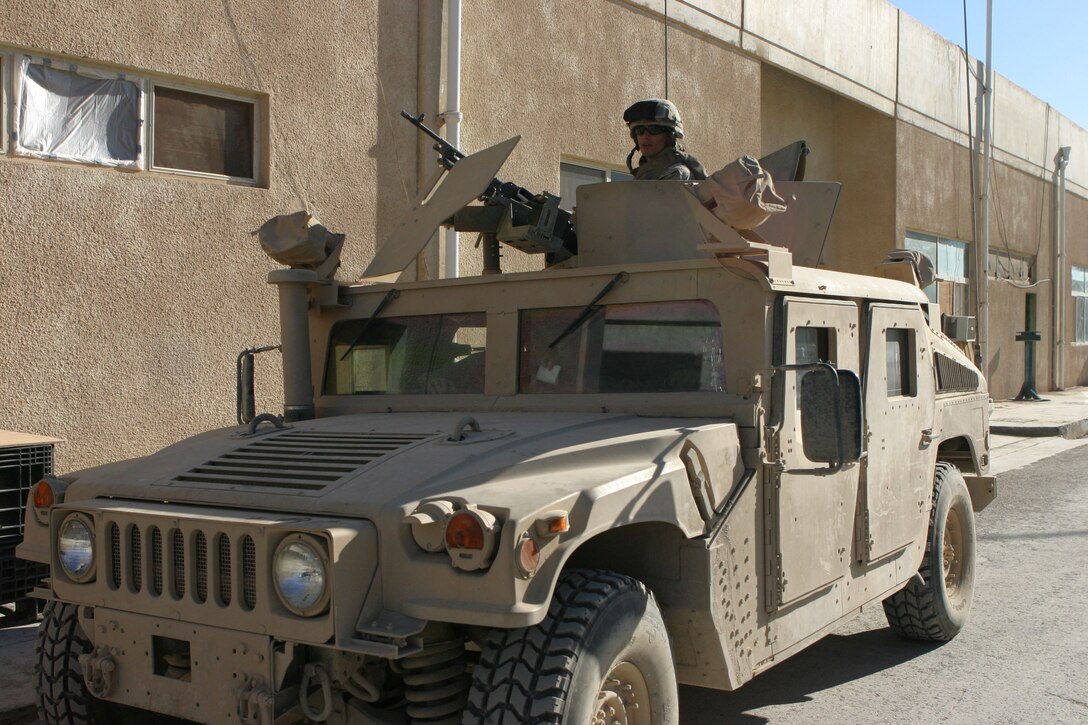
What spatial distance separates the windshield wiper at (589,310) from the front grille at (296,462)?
78 centimetres

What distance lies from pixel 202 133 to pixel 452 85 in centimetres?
214

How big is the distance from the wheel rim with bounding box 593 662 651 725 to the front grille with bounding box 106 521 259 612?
→ 0.99 m

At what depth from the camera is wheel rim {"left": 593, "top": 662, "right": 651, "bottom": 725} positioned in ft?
10.0

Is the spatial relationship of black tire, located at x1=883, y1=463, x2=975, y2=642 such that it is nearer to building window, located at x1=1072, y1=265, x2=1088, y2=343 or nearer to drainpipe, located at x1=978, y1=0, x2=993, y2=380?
drainpipe, located at x1=978, y1=0, x2=993, y2=380

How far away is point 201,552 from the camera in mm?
3041

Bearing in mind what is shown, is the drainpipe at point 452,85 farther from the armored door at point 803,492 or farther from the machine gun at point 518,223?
the armored door at point 803,492

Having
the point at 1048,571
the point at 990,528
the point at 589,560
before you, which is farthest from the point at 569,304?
the point at 990,528

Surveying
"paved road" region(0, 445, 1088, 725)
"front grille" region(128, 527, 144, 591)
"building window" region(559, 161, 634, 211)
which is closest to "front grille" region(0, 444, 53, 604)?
"paved road" region(0, 445, 1088, 725)

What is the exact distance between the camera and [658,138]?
524 cm

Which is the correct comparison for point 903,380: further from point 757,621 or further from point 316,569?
point 316,569

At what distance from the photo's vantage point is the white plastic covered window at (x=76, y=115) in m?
6.44

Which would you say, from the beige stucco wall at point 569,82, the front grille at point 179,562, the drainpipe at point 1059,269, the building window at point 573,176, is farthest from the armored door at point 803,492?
the drainpipe at point 1059,269

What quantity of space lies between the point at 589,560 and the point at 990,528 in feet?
19.4

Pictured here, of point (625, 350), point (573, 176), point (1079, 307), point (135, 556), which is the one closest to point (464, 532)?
point (135, 556)
